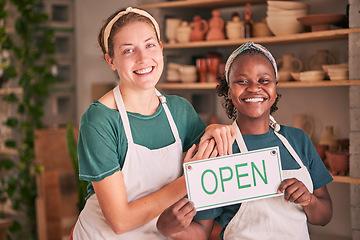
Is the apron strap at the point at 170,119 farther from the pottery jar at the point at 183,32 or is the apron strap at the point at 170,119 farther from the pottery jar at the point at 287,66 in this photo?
the pottery jar at the point at 183,32

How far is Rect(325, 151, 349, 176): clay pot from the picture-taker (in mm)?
2576

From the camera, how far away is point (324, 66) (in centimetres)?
268

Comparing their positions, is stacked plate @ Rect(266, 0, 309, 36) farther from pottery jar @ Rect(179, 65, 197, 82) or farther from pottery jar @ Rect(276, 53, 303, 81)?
pottery jar @ Rect(179, 65, 197, 82)

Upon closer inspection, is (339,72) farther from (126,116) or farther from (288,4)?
(126,116)

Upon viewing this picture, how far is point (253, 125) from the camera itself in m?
1.39

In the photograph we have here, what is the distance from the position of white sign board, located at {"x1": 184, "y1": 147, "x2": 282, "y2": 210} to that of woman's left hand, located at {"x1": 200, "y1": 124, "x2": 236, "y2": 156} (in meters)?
0.06

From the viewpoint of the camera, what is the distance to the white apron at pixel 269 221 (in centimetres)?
129

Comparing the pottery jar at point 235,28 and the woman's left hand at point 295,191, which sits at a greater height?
the pottery jar at point 235,28

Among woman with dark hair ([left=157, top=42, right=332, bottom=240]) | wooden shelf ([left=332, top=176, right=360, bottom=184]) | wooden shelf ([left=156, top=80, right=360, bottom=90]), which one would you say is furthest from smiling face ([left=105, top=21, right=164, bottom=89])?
wooden shelf ([left=332, top=176, right=360, bottom=184])

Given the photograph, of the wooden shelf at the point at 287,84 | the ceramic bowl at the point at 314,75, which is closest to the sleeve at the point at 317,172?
the wooden shelf at the point at 287,84

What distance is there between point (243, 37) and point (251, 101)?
1.76m

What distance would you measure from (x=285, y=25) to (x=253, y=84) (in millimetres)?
1627

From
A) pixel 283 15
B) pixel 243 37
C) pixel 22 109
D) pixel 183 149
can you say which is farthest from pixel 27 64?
pixel 183 149

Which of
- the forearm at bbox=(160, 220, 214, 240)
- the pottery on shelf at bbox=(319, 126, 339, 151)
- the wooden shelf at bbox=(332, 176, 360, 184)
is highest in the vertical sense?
the forearm at bbox=(160, 220, 214, 240)
